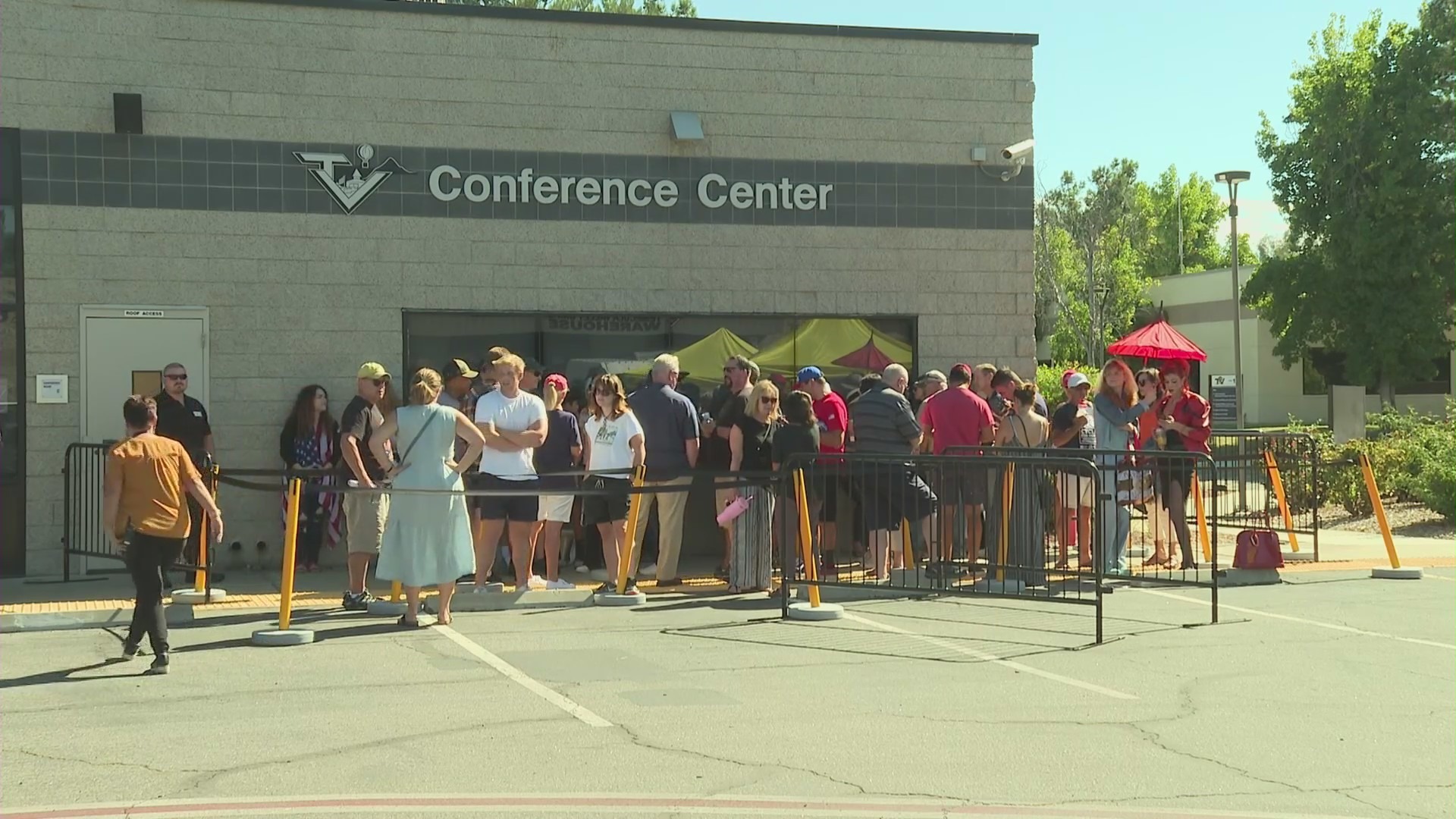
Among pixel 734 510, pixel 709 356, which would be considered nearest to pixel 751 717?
→ pixel 734 510

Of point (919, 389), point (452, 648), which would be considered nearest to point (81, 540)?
point (452, 648)

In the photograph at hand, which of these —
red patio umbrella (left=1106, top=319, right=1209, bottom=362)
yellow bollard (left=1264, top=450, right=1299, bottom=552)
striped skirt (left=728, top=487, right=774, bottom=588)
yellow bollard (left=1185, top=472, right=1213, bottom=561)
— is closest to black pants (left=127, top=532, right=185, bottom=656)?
striped skirt (left=728, top=487, right=774, bottom=588)

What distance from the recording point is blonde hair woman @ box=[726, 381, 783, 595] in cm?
1275

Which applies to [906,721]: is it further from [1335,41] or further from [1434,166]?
[1335,41]

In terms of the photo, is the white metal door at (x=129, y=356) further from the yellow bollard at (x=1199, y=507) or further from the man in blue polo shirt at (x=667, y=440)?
the yellow bollard at (x=1199, y=507)

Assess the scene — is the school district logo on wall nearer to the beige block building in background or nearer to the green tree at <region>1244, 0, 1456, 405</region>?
the beige block building in background

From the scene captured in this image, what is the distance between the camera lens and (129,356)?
1438 cm

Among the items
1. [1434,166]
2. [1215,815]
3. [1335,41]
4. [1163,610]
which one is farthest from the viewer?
[1335,41]

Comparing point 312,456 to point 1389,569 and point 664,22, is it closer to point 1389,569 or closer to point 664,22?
point 664,22

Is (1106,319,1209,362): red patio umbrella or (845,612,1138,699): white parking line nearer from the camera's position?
(845,612,1138,699): white parking line

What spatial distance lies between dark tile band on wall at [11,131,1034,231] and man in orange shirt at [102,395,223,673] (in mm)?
5609

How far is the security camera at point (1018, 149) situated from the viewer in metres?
16.5

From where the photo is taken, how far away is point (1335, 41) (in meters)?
49.5

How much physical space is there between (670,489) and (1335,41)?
44.3m
